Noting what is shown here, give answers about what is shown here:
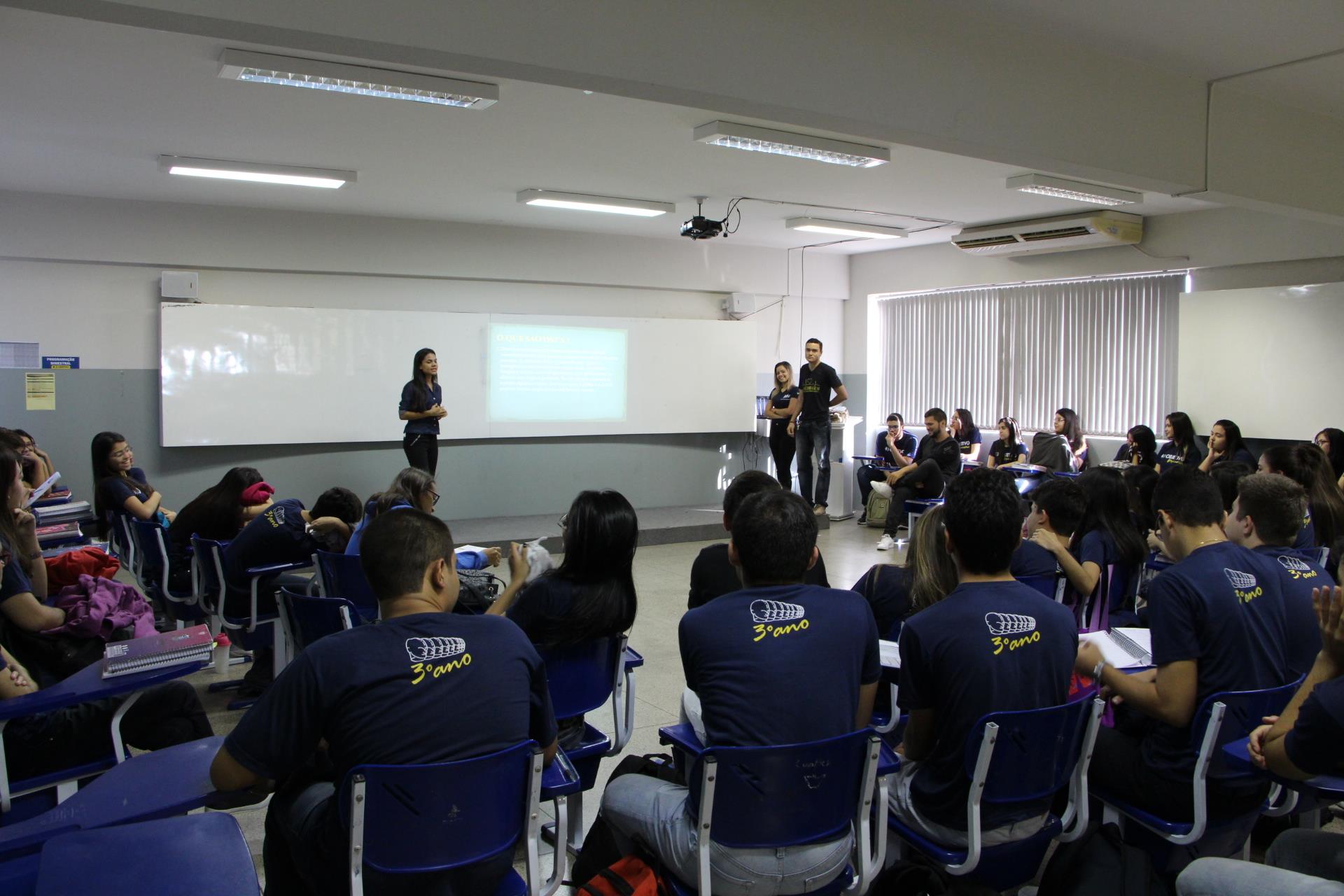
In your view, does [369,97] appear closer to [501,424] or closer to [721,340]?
[501,424]

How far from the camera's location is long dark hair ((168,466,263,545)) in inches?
179

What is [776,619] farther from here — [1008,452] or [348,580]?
[1008,452]

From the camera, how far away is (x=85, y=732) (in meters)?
2.53

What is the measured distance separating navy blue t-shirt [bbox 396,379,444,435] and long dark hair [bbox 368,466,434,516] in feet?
12.5

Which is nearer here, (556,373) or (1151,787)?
(1151,787)

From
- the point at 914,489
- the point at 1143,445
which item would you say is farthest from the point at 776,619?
the point at 914,489

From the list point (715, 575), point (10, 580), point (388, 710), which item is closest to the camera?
point (388, 710)

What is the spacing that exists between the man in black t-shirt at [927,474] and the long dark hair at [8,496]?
6.67m

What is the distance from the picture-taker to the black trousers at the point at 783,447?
9.88 metres

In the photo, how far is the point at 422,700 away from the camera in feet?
6.03

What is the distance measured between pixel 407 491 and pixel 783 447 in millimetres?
6193

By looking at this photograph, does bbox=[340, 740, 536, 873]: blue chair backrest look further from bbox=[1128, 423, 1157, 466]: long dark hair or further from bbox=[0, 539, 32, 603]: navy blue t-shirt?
bbox=[1128, 423, 1157, 466]: long dark hair

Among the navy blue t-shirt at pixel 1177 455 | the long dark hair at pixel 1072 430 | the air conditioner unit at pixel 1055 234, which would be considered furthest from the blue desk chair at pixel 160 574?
the long dark hair at pixel 1072 430

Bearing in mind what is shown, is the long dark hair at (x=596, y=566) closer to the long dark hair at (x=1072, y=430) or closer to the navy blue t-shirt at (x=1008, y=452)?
the navy blue t-shirt at (x=1008, y=452)
